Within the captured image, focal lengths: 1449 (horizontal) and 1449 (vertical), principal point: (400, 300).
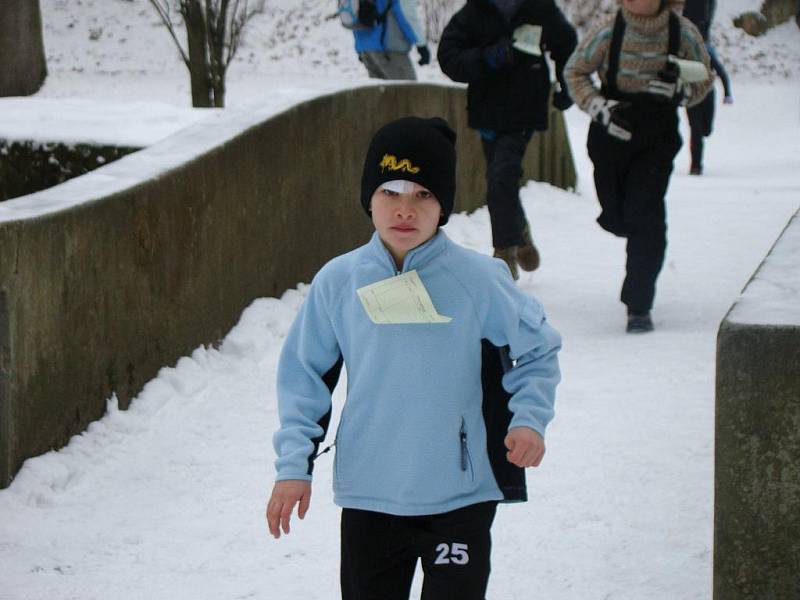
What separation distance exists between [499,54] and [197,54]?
25.9ft

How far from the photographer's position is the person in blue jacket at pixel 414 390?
2.66m

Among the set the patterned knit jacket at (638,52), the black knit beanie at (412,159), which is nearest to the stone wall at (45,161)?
the patterned knit jacket at (638,52)

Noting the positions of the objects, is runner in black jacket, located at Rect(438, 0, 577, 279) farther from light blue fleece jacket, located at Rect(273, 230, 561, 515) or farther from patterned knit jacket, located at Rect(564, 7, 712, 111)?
light blue fleece jacket, located at Rect(273, 230, 561, 515)

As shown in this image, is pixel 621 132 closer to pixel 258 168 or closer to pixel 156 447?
pixel 258 168

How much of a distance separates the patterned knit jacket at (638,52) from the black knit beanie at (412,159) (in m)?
3.77

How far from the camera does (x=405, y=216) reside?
8.94ft

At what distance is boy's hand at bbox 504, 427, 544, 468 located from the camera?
2.58m

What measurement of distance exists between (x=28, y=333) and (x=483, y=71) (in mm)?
3297

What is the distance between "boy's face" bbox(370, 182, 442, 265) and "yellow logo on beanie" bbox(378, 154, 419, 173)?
1.1 inches

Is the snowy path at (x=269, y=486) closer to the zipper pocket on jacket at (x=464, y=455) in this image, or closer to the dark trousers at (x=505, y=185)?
the dark trousers at (x=505, y=185)

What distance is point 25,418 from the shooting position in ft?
15.0

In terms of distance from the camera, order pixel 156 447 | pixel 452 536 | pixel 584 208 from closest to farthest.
→ pixel 452 536 → pixel 156 447 → pixel 584 208

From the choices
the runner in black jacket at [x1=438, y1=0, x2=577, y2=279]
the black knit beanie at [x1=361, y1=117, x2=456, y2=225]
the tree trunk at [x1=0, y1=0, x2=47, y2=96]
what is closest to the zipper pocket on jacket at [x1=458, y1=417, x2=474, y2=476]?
the black knit beanie at [x1=361, y1=117, x2=456, y2=225]

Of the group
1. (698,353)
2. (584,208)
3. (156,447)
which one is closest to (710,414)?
(698,353)
